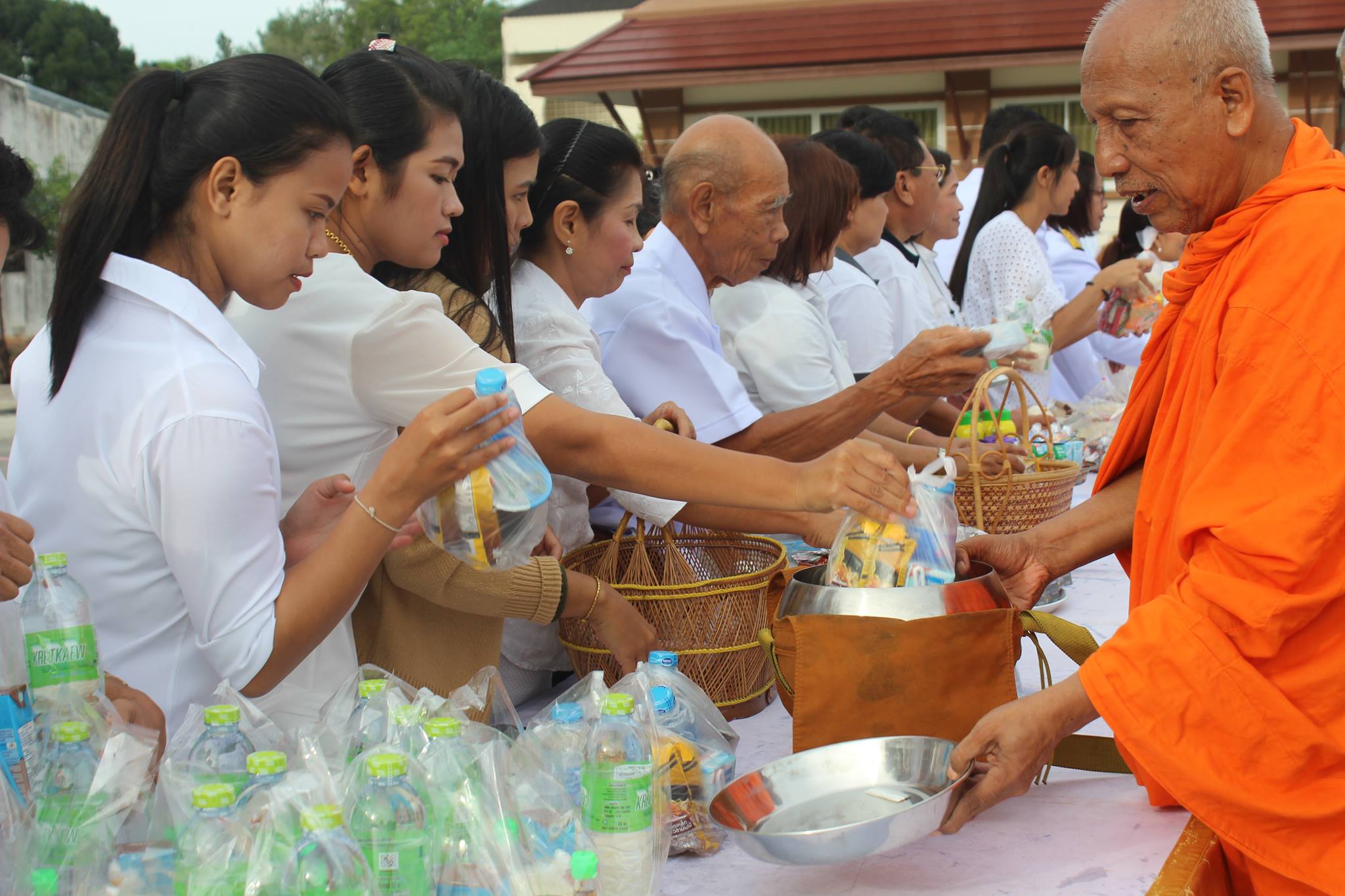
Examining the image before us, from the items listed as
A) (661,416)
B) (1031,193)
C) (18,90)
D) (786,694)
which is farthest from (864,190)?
(18,90)

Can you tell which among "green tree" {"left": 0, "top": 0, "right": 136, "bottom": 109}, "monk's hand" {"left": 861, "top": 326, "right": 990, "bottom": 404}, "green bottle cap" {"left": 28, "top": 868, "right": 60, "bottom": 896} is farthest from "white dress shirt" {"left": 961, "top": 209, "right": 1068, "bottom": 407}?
"green tree" {"left": 0, "top": 0, "right": 136, "bottom": 109}

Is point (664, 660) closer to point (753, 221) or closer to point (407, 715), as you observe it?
point (407, 715)

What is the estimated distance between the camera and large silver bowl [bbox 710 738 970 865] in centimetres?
151

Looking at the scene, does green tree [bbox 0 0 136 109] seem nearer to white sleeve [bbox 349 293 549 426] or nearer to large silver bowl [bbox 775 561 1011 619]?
white sleeve [bbox 349 293 549 426]

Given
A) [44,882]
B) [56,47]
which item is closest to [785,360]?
[44,882]

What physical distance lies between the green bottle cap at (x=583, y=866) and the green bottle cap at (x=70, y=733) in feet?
1.85

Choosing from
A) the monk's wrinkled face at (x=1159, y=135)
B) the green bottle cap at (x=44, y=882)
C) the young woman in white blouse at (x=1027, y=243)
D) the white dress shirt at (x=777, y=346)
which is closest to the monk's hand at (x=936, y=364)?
the white dress shirt at (x=777, y=346)

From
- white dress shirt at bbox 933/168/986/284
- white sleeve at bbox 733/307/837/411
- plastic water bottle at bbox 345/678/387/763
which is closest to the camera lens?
plastic water bottle at bbox 345/678/387/763

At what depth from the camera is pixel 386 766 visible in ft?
4.05

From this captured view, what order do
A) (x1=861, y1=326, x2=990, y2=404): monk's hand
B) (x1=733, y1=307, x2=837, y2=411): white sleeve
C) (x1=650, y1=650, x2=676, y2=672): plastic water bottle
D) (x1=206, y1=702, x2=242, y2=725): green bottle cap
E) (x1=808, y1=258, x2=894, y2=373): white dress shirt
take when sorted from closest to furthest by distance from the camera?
1. (x1=206, y1=702, x2=242, y2=725): green bottle cap
2. (x1=650, y1=650, x2=676, y2=672): plastic water bottle
3. (x1=861, y1=326, x2=990, y2=404): monk's hand
4. (x1=733, y1=307, x2=837, y2=411): white sleeve
5. (x1=808, y1=258, x2=894, y2=373): white dress shirt

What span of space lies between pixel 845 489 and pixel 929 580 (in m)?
0.20

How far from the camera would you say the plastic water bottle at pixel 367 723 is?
58.9 inches

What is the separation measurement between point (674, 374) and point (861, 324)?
1744 millimetres

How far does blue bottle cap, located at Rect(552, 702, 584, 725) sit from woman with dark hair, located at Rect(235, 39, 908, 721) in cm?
44
